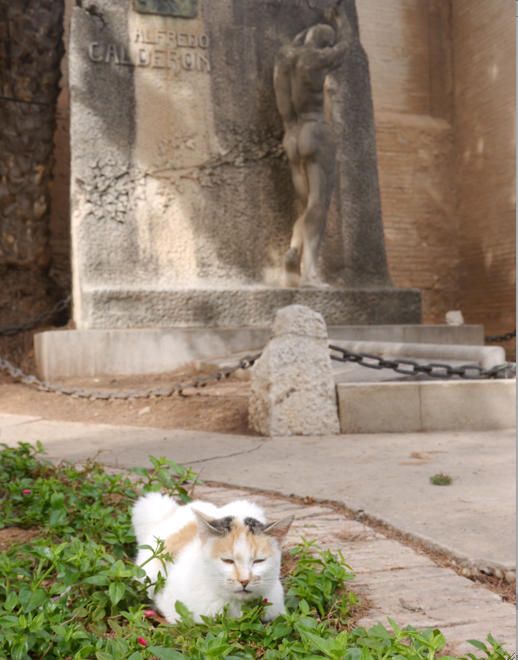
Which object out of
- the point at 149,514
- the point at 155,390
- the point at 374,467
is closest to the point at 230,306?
the point at 155,390

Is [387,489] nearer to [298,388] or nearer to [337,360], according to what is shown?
[298,388]

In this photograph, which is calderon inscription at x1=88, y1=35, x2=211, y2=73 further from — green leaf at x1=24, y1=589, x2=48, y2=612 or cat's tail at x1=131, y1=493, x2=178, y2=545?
green leaf at x1=24, y1=589, x2=48, y2=612

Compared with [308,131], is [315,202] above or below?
below

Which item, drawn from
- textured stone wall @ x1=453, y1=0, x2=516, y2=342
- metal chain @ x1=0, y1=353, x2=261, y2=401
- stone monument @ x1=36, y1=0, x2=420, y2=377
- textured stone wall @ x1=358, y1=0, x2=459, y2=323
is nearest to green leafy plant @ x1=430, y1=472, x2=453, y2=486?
metal chain @ x1=0, y1=353, x2=261, y2=401

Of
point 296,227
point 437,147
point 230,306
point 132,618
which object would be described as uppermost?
point 437,147

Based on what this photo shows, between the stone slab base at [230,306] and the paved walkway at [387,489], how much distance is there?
2.36m

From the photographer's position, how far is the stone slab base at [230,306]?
7340 mm

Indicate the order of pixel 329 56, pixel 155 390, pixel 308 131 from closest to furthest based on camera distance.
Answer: pixel 155 390 → pixel 329 56 → pixel 308 131

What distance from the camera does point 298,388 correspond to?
4.42m

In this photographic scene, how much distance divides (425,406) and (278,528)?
3033 mm

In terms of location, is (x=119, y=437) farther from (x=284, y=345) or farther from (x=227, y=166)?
(x=227, y=166)

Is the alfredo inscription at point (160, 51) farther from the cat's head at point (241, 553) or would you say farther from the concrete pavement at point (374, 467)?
the cat's head at point (241, 553)

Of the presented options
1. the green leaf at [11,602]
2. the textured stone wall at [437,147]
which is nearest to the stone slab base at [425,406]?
the green leaf at [11,602]

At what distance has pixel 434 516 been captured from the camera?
2463 mm
